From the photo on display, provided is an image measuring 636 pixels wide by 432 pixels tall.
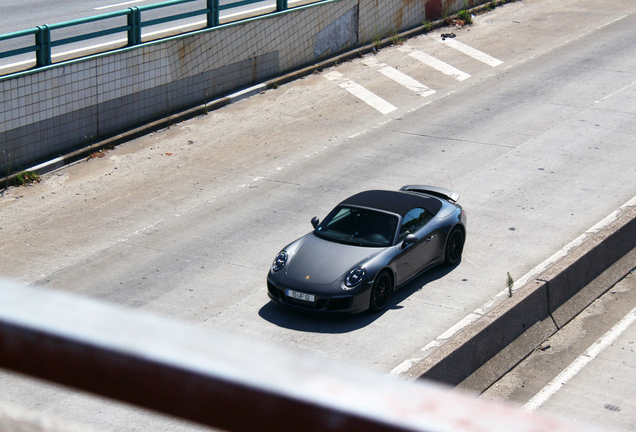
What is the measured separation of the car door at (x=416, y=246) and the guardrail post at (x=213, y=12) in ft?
34.2

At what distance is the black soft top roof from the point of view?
10906mm

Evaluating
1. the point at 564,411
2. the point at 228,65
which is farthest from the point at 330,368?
the point at 228,65

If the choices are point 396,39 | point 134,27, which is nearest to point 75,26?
point 134,27

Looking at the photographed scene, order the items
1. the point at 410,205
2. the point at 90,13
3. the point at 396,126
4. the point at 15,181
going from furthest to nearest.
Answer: the point at 90,13 → the point at 396,126 → the point at 15,181 → the point at 410,205

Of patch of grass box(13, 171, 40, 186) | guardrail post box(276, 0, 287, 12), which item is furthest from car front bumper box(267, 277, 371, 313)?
guardrail post box(276, 0, 287, 12)

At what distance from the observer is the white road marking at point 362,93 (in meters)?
19.0

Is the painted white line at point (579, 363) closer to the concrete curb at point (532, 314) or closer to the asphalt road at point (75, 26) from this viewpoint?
the concrete curb at point (532, 314)

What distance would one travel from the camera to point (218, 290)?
1076cm

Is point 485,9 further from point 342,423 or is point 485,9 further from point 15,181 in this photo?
point 342,423

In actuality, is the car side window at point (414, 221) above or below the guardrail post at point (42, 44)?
below

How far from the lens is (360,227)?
10727 millimetres

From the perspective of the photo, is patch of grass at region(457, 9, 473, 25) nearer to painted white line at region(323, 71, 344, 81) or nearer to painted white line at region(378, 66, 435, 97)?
painted white line at region(378, 66, 435, 97)

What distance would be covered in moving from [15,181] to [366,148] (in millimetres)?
7244

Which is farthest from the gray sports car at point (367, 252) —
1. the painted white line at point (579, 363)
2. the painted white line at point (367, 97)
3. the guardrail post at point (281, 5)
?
the guardrail post at point (281, 5)
